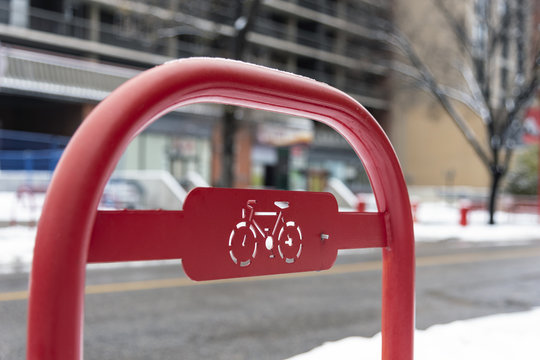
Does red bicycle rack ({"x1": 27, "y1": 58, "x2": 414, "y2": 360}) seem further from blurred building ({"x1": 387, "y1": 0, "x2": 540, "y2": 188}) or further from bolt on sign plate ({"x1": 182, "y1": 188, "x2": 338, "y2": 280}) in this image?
blurred building ({"x1": 387, "y1": 0, "x2": 540, "y2": 188})

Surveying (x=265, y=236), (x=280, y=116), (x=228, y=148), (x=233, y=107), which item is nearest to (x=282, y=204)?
(x=265, y=236)

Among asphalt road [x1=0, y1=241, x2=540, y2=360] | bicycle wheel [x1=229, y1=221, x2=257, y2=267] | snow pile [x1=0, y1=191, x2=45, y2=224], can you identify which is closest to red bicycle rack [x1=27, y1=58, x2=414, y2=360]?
bicycle wheel [x1=229, y1=221, x2=257, y2=267]

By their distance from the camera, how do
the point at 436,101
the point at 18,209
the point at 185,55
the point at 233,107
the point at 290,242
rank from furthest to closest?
the point at 185,55
the point at 436,101
the point at 233,107
the point at 18,209
the point at 290,242

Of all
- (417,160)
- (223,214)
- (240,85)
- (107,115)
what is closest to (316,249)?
(223,214)

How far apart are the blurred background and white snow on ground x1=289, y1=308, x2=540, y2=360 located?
0.71 metres

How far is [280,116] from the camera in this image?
34125mm

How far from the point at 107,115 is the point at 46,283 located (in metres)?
0.44

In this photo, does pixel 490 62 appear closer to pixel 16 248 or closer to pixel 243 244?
pixel 16 248

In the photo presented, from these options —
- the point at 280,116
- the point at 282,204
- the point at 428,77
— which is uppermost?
the point at 280,116

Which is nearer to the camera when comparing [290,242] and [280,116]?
[290,242]

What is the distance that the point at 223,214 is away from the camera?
157 centimetres

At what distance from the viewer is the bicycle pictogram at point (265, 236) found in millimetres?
1622

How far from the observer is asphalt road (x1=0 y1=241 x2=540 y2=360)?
4.46 metres

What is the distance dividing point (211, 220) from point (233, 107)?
46.1 ft
